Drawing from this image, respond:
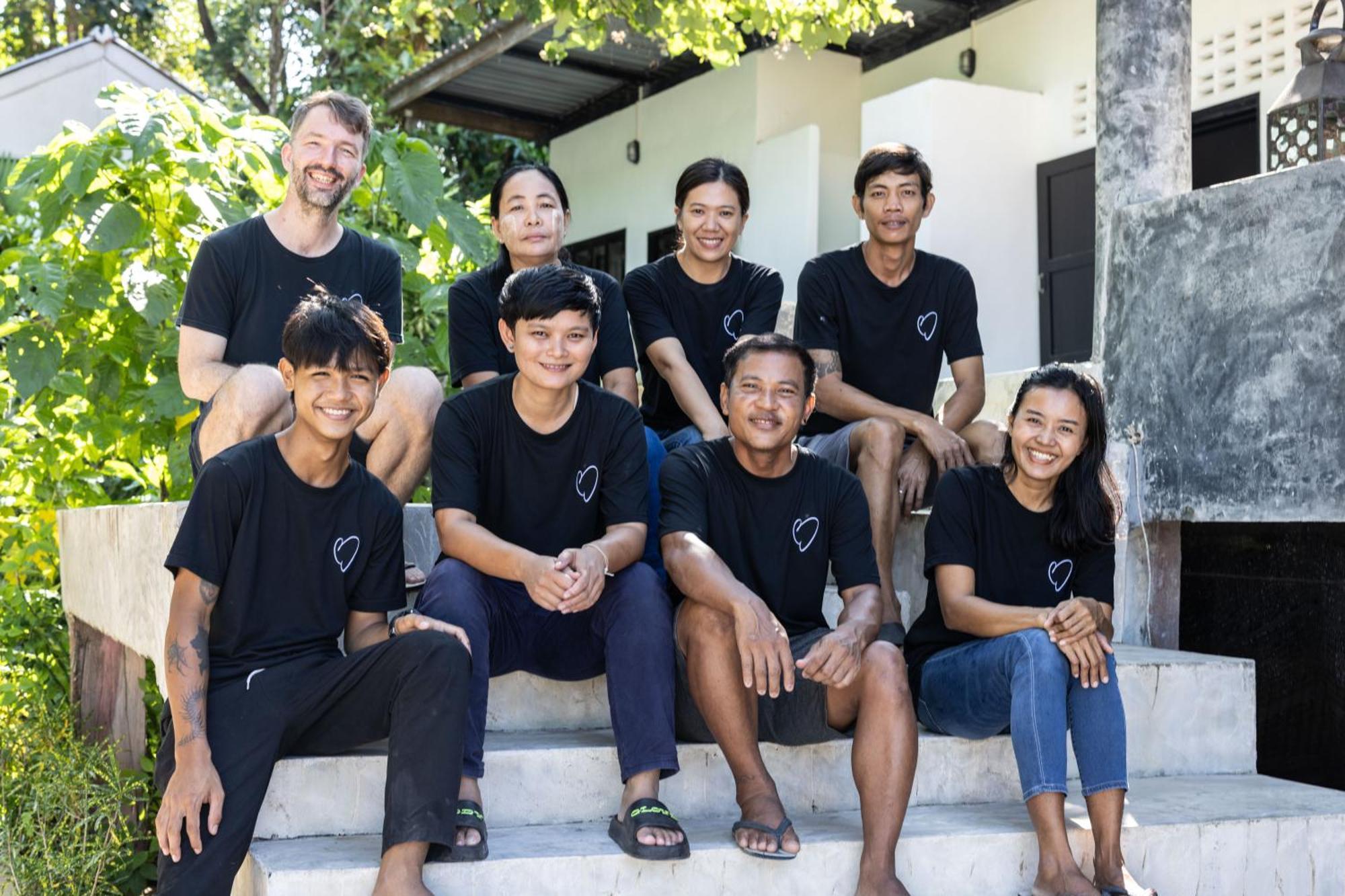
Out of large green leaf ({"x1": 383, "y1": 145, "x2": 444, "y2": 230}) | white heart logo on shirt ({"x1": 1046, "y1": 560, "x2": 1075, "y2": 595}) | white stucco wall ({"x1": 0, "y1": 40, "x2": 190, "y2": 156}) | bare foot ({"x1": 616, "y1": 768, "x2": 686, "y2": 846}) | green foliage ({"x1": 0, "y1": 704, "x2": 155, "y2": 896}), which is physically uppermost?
white stucco wall ({"x1": 0, "y1": 40, "x2": 190, "y2": 156})

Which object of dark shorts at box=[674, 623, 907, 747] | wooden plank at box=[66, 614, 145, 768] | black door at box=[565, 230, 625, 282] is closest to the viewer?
dark shorts at box=[674, 623, 907, 747]

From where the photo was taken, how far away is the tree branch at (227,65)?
14.4 meters

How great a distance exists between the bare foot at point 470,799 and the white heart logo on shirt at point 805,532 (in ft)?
3.36

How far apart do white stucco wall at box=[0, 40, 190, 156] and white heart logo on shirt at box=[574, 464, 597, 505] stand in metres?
8.91

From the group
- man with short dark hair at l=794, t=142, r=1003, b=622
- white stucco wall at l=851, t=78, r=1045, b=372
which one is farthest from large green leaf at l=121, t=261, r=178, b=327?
white stucco wall at l=851, t=78, r=1045, b=372

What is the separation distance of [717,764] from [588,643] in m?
0.44

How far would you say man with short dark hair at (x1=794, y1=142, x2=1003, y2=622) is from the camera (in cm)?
441

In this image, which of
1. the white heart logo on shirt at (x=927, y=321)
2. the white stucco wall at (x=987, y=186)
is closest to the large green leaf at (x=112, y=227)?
the white heart logo on shirt at (x=927, y=321)

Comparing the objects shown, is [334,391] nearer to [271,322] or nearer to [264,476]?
[264,476]

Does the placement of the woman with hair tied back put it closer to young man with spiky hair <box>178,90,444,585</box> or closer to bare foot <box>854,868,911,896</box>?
young man with spiky hair <box>178,90,444,585</box>

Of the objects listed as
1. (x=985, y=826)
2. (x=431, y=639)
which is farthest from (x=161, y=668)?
(x=985, y=826)

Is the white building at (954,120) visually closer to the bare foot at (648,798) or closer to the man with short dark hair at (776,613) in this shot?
the man with short dark hair at (776,613)

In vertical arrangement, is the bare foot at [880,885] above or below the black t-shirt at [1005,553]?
below

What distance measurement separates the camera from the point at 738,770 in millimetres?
3156
